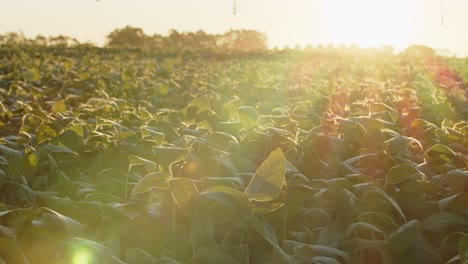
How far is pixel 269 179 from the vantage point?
1850mm

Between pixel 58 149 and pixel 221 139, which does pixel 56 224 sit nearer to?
pixel 58 149

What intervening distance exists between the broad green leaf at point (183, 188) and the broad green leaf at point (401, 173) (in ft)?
2.61

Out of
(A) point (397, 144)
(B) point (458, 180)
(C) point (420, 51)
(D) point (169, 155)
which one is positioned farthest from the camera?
(C) point (420, 51)

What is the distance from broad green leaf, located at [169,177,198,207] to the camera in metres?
1.95

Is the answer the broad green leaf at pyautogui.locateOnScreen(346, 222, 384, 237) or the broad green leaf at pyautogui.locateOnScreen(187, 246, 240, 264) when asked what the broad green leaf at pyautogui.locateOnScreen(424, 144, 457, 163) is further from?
the broad green leaf at pyautogui.locateOnScreen(187, 246, 240, 264)

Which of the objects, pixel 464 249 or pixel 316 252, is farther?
pixel 316 252

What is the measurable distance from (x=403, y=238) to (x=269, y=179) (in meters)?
0.49

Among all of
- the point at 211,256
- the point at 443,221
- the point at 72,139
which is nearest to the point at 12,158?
the point at 72,139

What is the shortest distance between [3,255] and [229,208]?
68 cm

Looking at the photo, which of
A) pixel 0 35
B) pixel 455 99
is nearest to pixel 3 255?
pixel 455 99

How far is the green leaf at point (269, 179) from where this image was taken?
183cm

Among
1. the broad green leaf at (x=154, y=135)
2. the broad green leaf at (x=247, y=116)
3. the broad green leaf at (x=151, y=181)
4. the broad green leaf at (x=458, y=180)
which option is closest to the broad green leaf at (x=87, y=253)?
the broad green leaf at (x=151, y=181)

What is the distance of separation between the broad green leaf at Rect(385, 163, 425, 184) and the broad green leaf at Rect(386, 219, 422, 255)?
0.34 m

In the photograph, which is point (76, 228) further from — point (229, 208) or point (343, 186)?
point (343, 186)
